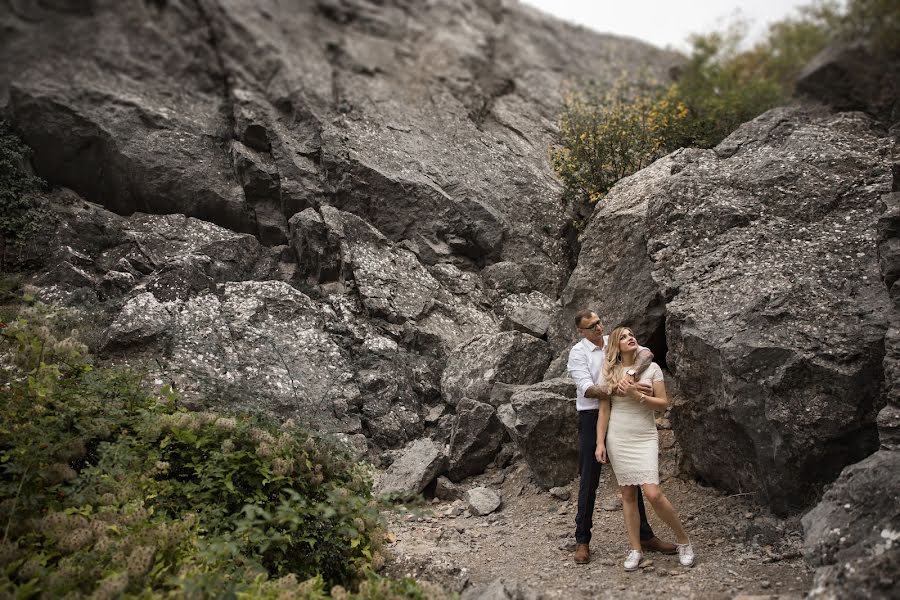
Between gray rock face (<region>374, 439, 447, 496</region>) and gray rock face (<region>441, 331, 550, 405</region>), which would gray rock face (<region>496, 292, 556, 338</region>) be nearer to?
gray rock face (<region>441, 331, 550, 405</region>)

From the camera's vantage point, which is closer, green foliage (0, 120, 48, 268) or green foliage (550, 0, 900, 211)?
green foliage (0, 120, 48, 268)

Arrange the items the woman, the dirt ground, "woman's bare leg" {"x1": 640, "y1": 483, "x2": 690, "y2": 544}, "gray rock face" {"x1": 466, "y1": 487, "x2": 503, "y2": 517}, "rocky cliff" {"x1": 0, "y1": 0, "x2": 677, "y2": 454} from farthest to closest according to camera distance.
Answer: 1. "rocky cliff" {"x1": 0, "y1": 0, "x2": 677, "y2": 454}
2. "gray rock face" {"x1": 466, "y1": 487, "x2": 503, "y2": 517}
3. the woman
4. "woman's bare leg" {"x1": 640, "y1": 483, "x2": 690, "y2": 544}
5. the dirt ground

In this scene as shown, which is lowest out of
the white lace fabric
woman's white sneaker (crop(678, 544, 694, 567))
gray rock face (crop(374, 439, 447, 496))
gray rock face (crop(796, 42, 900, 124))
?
gray rock face (crop(374, 439, 447, 496))

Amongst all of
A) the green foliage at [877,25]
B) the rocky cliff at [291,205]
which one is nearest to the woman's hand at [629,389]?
the rocky cliff at [291,205]

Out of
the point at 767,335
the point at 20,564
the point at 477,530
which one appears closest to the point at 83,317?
the point at 20,564

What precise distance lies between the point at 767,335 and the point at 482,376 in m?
4.34

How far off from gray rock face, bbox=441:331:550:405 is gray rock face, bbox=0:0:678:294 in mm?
2778

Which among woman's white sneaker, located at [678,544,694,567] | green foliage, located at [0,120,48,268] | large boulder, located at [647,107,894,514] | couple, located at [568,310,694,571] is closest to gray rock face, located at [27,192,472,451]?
green foliage, located at [0,120,48,268]

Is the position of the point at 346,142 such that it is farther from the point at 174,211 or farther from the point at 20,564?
the point at 20,564

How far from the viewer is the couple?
585 centimetres

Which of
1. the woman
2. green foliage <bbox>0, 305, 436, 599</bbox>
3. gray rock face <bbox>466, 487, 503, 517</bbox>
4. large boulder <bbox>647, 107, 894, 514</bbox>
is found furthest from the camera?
gray rock face <bbox>466, 487, 503, 517</bbox>

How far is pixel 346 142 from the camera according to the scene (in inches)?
542

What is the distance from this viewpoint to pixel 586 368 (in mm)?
6398

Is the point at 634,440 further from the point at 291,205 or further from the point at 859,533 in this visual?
the point at 291,205
